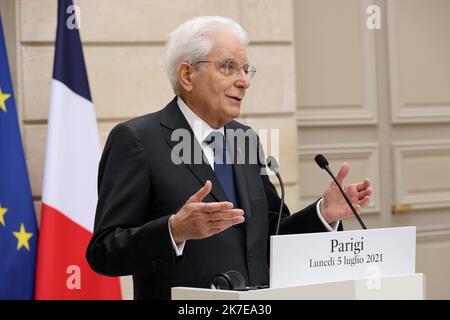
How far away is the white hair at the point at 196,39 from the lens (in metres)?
3.22

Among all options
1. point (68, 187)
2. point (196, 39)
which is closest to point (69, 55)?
point (68, 187)

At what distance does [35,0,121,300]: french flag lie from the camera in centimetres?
477

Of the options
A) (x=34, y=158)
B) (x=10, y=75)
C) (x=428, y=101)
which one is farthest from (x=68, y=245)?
(x=428, y=101)

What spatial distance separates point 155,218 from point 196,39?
69cm

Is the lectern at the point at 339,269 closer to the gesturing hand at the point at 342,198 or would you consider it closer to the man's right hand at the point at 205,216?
the man's right hand at the point at 205,216

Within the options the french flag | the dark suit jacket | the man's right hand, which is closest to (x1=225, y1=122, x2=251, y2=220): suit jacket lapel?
the dark suit jacket

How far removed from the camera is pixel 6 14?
5301mm

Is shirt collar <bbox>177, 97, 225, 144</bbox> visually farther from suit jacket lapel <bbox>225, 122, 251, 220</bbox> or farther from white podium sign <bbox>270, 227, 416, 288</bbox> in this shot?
white podium sign <bbox>270, 227, 416, 288</bbox>

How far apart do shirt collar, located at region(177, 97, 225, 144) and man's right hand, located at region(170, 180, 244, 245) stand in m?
0.58

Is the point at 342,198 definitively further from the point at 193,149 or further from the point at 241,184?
the point at 193,149

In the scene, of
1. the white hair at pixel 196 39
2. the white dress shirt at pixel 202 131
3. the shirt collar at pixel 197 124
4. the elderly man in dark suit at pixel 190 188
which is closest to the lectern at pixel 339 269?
the elderly man in dark suit at pixel 190 188

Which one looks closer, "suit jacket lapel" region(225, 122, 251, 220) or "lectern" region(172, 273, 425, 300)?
"lectern" region(172, 273, 425, 300)

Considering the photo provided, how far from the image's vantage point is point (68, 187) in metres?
4.82

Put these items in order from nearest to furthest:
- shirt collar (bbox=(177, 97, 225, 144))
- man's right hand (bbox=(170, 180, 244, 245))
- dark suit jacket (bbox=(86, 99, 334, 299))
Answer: man's right hand (bbox=(170, 180, 244, 245)), dark suit jacket (bbox=(86, 99, 334, 299)), shirt collar (bbox=(177, 97, 225, 144))
